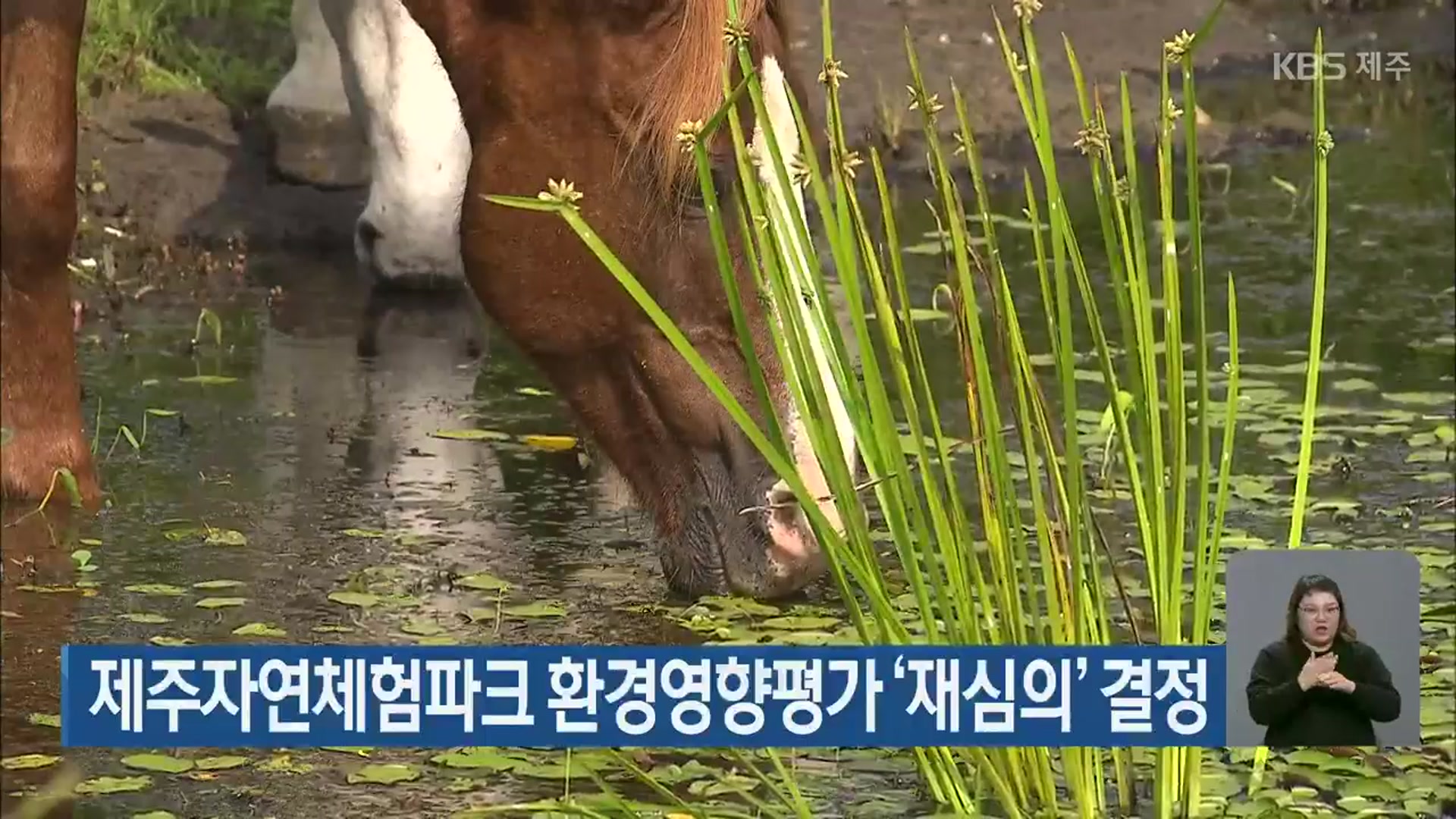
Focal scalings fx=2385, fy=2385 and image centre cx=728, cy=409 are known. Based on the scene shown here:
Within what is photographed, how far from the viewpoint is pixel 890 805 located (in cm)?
266

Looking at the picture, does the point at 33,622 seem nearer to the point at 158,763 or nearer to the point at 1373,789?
the point at 158,763

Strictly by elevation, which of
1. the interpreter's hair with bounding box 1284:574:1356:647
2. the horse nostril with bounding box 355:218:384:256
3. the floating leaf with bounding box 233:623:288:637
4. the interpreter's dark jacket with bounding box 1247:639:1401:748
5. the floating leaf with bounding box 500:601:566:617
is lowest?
the interpreter's dark jacket with bounding box 1247:639:1401:748

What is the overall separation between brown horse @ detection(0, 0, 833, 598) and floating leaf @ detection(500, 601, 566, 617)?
0.60 ft

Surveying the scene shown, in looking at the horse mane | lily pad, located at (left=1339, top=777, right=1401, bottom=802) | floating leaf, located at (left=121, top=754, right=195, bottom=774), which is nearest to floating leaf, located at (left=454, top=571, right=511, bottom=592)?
the horse mane

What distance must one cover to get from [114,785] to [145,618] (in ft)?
2.07

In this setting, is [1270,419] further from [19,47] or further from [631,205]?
[19,47]

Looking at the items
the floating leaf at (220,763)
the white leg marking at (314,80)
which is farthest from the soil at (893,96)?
the floating leaf at (220,763)

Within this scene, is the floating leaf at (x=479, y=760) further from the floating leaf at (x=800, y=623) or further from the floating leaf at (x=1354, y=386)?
the floating leaf at (x=1354, y=386)

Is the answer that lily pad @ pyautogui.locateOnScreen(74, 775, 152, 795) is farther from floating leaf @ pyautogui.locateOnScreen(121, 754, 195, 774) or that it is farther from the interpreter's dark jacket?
the interpreter's dark jacket

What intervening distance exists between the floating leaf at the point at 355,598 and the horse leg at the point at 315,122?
9.46 ft

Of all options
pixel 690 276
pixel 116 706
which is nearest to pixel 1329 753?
pixel 690 276

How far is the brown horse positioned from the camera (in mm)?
3184

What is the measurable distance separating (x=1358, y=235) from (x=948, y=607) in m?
3.98

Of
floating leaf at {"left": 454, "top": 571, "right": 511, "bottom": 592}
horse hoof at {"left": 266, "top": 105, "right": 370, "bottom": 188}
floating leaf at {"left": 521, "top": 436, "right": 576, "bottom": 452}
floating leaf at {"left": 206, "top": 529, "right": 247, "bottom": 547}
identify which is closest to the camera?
floating leaf at {"left": 454, "top": 571, "right": 511, "bottom": 592}
